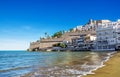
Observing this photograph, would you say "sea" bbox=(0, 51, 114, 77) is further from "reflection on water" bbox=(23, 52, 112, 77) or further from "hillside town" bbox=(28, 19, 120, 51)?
"hillside town" bbox=(28, 19, 120, 51)

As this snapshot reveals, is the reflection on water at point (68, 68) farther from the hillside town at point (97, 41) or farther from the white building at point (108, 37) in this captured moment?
the hillside town at point (97, 41)

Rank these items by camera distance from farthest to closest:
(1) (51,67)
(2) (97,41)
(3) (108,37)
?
(2) (97,41) < (3) (108,37) < (1) (51,67)

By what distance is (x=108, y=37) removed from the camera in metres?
109

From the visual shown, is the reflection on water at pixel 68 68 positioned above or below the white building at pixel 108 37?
below

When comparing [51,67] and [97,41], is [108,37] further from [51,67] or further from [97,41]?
[51,67]

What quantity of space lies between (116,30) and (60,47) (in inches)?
2101

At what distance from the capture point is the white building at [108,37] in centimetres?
10488

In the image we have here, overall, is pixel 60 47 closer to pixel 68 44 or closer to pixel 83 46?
pixel 68 44

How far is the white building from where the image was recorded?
344ft

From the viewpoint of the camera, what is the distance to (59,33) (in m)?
190

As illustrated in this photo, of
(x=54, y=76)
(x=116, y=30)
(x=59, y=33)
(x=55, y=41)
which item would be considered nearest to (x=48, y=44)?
(x=55, y=41)

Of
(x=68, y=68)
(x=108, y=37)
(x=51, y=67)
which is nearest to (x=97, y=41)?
(x=108, y=37)

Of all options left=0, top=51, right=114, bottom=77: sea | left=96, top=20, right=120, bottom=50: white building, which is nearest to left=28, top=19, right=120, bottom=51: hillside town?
left=96, top=20, right=120, bottom=50: white building

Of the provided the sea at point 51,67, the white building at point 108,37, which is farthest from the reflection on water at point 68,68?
the white building at point 108,37
